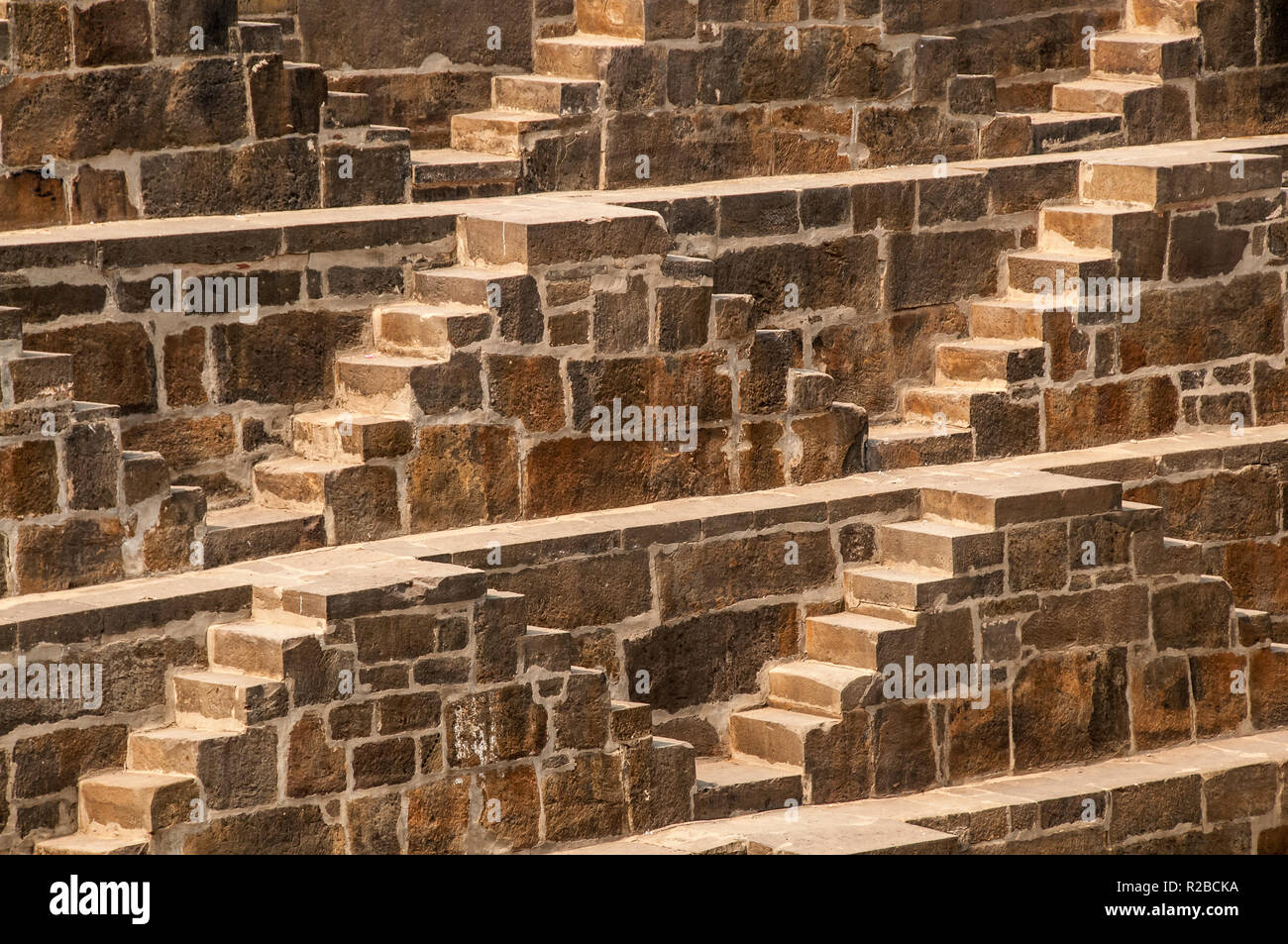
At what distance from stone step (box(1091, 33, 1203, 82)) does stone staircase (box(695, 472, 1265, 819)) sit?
11.7 feet

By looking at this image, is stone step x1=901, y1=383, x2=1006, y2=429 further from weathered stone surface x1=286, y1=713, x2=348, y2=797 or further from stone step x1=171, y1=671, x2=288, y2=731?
stone step x1=171, y1=671, x2=288, y2=731

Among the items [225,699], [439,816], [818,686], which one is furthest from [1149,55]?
[225,699]

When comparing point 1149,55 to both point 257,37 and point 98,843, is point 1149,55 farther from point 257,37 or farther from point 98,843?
point 98,843

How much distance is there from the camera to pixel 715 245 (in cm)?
1074

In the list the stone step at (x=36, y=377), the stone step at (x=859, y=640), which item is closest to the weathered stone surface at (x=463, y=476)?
the stone step at (x=859, y=640)

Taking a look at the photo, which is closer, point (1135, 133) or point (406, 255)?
point (406, 255)

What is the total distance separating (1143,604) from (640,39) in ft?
10.9

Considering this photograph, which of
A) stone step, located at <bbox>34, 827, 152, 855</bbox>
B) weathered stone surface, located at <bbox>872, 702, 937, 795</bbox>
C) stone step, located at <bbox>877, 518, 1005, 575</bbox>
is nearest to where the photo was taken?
stone step, located at <bbox>34, 827, 152, 855</bbox>

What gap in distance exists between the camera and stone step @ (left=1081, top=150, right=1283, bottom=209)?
37.8ft

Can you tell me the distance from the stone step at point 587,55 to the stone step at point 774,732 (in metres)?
3.10

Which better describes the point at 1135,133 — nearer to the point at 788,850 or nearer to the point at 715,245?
the point at 715,245

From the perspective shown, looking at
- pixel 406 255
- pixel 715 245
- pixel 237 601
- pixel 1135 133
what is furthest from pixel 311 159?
pixel 1135 133

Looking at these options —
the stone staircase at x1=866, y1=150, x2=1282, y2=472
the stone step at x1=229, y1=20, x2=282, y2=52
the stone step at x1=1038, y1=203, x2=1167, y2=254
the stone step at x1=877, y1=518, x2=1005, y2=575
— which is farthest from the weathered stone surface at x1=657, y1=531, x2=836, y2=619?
the stone step at x1=229, y1=20, x2=282, y2=52

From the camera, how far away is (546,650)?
898cm
